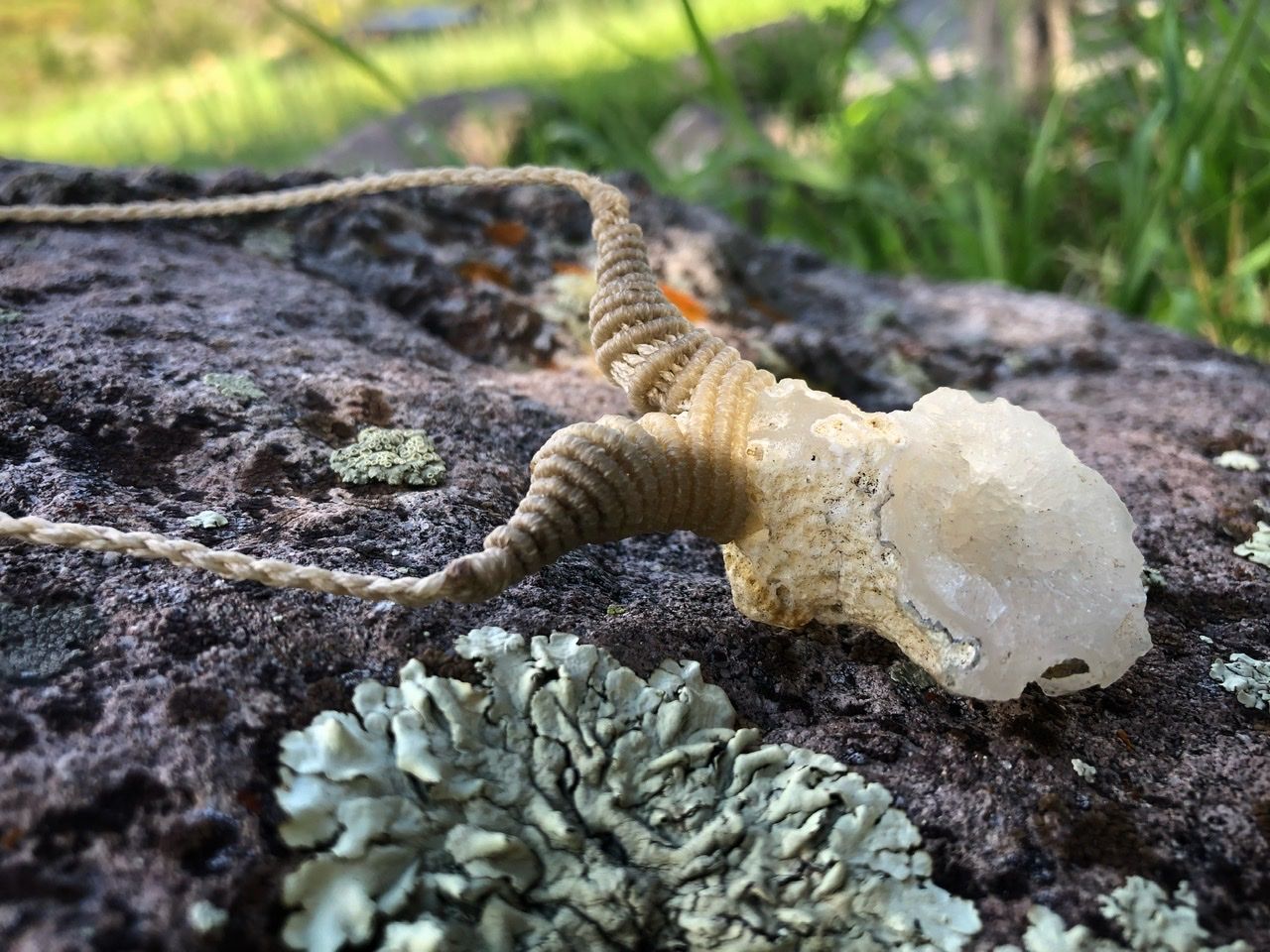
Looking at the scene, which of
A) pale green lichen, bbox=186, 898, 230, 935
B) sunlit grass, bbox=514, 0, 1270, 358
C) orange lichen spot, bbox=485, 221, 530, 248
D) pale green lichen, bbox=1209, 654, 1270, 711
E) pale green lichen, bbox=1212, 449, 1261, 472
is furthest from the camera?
sunlit grass, bbox=514, 0, 1270, 358

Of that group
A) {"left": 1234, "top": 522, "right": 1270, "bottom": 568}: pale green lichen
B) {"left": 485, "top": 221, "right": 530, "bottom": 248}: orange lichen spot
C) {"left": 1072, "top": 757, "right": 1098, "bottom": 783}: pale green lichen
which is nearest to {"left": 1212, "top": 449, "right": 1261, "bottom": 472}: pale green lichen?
{"left": 1234, "top": 522, "right": 1270, "bottom": 568}: pale green lichen

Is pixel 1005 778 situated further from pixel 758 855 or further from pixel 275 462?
pixel 275 462

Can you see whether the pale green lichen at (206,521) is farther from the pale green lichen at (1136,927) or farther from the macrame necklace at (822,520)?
the pale green lichen at (1136,927)

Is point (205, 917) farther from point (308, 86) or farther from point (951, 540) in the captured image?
point (308, 86)

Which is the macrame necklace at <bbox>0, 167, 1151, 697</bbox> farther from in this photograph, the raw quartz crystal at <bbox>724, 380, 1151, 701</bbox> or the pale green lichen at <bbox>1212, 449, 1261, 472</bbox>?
the pale green lichen at <bbox>1212, 449, 1261, 472</bbox>

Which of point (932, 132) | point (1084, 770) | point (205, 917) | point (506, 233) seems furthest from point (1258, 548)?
point (932, 132)

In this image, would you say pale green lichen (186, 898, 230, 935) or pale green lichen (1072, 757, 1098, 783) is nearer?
pale green lichen (186, 898, 230, 935)

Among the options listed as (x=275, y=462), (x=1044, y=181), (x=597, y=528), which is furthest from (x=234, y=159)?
(x=597, y=528)
